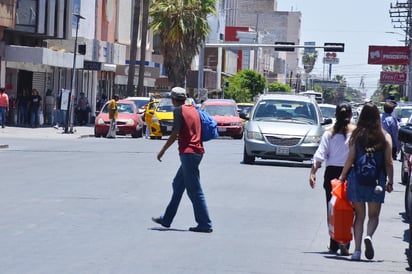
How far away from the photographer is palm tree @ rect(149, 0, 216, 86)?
216 ft

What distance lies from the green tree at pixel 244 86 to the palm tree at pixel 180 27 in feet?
132

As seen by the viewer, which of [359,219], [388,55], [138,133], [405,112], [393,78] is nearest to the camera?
[359,219]

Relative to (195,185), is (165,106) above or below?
above

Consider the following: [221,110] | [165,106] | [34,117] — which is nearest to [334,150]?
[165,106]

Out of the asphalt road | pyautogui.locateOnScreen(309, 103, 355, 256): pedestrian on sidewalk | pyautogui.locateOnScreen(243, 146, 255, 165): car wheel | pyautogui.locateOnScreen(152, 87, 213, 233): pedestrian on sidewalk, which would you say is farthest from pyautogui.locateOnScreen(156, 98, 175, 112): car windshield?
pyautogui.locateOnScreen(309, 103, 355, 256): pedestrian on sidewalk

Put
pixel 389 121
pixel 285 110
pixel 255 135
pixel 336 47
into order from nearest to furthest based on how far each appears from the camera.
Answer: pixel 389 121 < pixel 255 135 < pixel 285 110 < pixel 336 47

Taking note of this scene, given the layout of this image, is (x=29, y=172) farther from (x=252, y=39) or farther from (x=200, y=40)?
(x=252, y=39)

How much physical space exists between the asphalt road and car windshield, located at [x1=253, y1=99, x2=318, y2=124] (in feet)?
8.20

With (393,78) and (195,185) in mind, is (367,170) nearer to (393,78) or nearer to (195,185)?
(195,185)

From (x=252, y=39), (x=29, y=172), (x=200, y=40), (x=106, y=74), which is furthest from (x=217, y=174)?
(x=252, y=39)

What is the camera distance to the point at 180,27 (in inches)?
2589

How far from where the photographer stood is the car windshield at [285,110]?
28.9m

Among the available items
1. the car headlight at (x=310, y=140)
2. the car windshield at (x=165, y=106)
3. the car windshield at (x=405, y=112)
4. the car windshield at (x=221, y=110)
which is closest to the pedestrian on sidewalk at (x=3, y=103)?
the car windshield at (x=165, y=106)

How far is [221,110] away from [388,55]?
81381 mm
